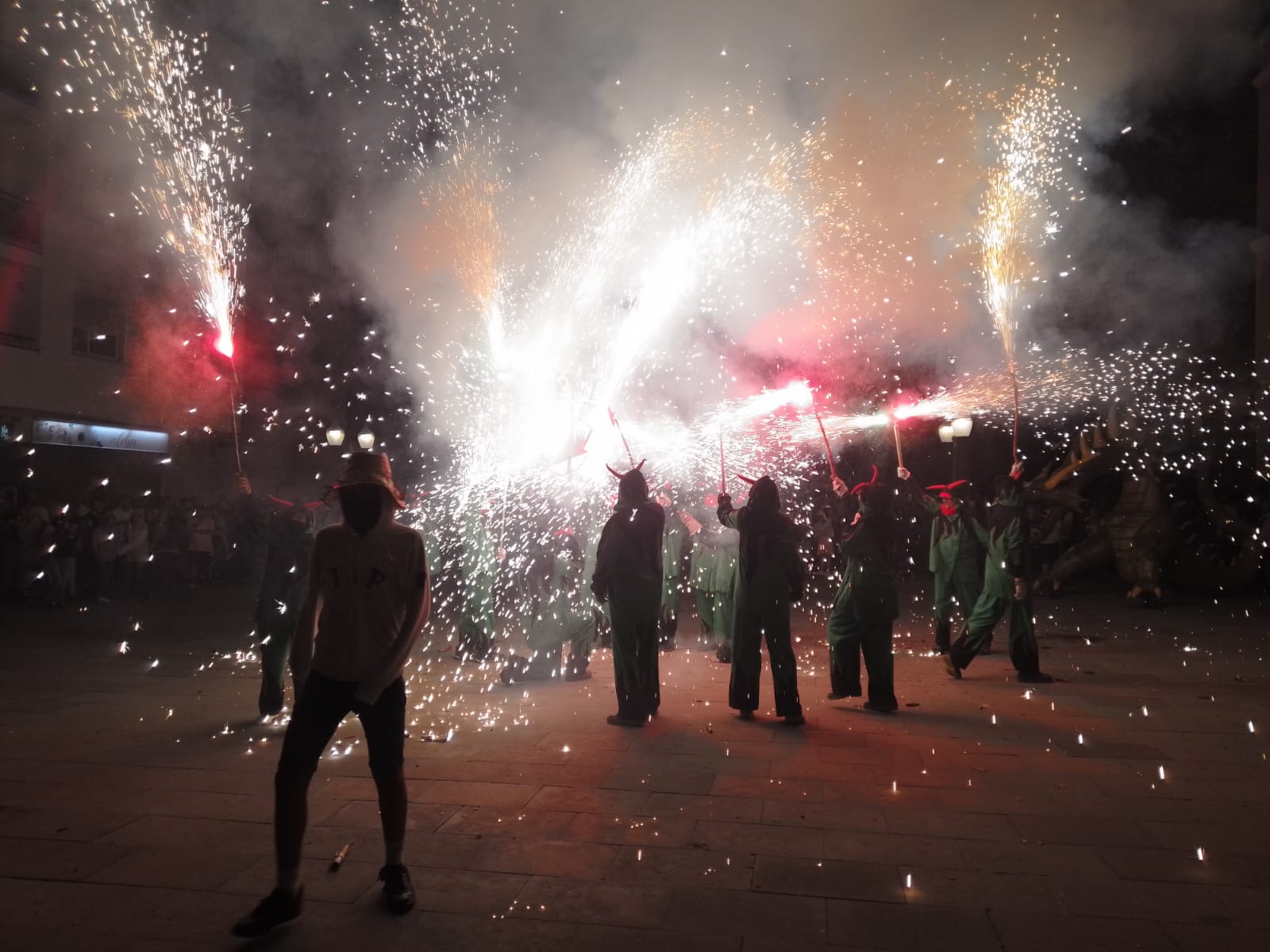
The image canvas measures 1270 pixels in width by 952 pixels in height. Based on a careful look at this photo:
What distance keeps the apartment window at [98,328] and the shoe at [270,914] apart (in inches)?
686

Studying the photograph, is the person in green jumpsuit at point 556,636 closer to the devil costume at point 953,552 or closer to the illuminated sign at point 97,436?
the devil costume at point 953,552

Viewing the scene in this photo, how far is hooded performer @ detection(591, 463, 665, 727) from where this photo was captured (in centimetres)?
603

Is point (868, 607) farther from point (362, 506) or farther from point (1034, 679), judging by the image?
point (362, 506)

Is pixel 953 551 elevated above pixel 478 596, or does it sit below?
above

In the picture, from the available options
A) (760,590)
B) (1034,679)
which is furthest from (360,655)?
(1034,679)

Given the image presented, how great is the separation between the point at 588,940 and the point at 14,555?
Result: 39.7 ft

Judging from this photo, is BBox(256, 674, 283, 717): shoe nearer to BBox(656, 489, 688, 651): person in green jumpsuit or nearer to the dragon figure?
BBox(656, 489, 688, 651): person in green jumpsuit

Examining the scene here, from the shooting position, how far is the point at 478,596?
8617 millimetres

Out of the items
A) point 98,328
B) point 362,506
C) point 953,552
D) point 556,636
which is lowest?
point 556,636

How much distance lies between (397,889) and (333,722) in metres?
0.59

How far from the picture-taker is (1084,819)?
414 centimetres

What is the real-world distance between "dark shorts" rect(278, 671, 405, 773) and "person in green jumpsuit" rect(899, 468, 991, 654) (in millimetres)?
5987

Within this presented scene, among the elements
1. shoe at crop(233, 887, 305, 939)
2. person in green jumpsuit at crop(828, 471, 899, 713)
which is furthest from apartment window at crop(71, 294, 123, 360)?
shoe at crop(233, 887, 305, 939)

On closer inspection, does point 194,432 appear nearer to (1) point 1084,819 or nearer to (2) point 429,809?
(2) point 429,809
